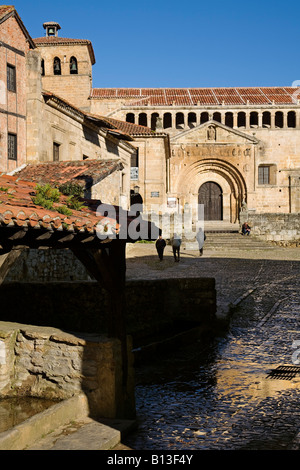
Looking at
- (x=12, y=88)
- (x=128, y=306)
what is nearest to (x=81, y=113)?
(x=12, y=88)

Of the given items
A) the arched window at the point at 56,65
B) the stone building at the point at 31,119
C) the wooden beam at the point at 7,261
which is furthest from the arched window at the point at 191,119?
the wooden beam at the point at 7,261

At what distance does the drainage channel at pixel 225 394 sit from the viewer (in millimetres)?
5297

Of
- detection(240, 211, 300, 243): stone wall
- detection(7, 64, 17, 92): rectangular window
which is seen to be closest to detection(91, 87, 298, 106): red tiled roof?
detection(240, 211, 300, 243): stone wall

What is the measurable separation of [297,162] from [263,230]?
12474 millimetres

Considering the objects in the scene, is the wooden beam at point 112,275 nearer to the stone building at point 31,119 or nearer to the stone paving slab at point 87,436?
the stone paving slab at point 87,436

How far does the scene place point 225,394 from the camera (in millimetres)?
6887

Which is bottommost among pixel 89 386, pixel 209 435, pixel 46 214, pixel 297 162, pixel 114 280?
pixel 209 435

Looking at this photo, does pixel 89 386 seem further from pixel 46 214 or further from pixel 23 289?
pixel 23 289

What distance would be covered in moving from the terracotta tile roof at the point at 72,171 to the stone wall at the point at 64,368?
9.30 metres

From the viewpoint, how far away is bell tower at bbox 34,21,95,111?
130 feet

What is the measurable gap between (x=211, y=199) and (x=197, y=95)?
9731 mm

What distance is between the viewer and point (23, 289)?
10570mm

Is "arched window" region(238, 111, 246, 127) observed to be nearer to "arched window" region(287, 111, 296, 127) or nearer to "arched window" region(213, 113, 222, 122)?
"arched window" region(213, 113, 222, 122)
